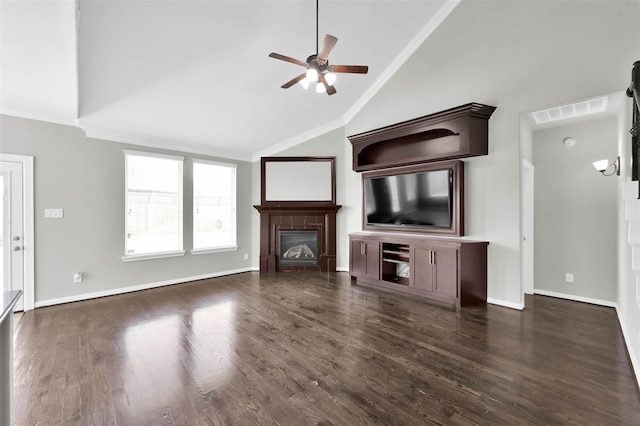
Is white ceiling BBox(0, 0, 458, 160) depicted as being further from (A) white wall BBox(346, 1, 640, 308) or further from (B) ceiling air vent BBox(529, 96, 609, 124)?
(B) ceiling air vent BBox(529, 96, 609, 124)

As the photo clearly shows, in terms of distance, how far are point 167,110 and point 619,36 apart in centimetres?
541

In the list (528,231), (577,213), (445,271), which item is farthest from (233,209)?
(577,213)

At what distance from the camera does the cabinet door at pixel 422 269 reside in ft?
12.8

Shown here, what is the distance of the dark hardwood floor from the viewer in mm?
1749

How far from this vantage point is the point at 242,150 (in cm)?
594

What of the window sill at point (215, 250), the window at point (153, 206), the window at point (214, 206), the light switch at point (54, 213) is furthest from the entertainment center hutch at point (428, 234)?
the light switch at point (54, 213)

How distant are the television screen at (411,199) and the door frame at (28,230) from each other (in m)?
4.91

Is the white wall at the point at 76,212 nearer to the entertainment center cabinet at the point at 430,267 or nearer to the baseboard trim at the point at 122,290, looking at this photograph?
the baseboard trim at the point at 122,290

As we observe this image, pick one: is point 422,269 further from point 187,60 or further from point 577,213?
point 187,60

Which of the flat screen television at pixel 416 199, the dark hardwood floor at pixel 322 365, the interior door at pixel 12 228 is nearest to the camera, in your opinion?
the dark hardwood floor at pixel 322 365

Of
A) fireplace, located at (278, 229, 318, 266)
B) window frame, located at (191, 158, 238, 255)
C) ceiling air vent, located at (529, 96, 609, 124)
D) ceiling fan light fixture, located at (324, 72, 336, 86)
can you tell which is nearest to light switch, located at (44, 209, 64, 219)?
window frame, located at (191, 158, 238, 255)

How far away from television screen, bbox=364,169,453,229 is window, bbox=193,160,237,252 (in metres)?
2.85

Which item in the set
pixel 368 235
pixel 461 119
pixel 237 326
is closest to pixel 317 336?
pixel 237 326

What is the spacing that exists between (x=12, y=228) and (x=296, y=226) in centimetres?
417
